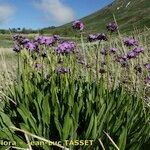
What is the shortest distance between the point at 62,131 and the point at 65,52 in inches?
55.5

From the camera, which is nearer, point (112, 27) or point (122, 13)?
point (112, 27)

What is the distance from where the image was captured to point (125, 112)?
4.33m

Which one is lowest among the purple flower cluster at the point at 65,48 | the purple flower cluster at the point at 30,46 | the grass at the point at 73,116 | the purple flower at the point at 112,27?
the grass at the point at 73,116

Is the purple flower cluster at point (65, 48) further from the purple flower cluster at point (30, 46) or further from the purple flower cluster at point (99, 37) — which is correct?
the purple flower cluster at point (30, 46)

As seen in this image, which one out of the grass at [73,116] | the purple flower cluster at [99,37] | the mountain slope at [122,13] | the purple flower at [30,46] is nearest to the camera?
the grass at [73,116]

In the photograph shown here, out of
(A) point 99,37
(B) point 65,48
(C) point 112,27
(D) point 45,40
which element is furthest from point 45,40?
(C) point 112,27

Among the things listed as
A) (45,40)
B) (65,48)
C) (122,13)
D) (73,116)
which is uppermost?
(122,13)

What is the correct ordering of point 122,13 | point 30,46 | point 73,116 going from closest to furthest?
point 73,116 → point 30,46 → point 122,13

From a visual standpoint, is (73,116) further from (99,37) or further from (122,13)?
(122,13)

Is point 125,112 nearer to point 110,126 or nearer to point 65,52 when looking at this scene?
point 110,126

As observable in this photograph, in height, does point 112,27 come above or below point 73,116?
above

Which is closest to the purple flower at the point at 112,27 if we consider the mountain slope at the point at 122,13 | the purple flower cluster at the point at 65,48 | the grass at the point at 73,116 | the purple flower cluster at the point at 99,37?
the purple flower cluster at the point at 99,37

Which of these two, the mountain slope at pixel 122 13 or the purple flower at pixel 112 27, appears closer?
the purple flower at pixel 112 27

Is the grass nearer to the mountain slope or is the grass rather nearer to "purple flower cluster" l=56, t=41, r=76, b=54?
"purple flower cluster" l=56, t=41, r=76, b=54
